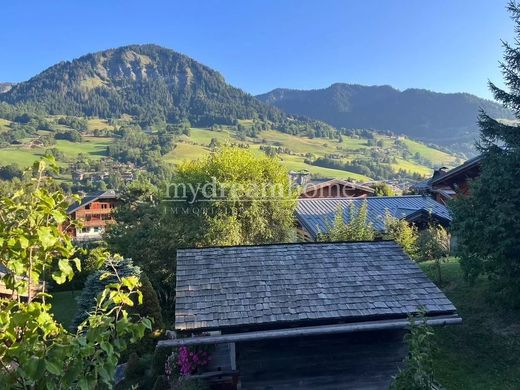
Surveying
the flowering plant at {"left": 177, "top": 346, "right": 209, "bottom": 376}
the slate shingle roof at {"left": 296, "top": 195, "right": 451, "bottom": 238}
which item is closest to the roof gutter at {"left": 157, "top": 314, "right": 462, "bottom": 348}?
the flowering plant at {"left": 177, "top": 346, "right": 209, "bottom": 376}

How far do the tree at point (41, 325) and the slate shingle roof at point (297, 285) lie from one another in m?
4.21

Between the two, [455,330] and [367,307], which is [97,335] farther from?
[455,330]

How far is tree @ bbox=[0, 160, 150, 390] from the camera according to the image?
8.48 feet

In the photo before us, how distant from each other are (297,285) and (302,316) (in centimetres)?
90

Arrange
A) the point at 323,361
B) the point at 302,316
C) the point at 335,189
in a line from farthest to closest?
the point at 335,189 → the point at 323,361 → the point at 302,316

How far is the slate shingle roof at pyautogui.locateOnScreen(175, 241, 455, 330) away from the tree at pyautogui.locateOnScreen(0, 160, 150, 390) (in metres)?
4.21

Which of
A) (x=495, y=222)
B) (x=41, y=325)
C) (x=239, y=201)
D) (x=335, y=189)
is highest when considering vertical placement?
(x=41, y=325)

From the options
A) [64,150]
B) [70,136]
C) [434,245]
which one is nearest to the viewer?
[434,245]

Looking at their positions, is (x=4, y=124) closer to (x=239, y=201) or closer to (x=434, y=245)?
(x=239, y=201)

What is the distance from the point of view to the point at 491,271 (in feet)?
33.9

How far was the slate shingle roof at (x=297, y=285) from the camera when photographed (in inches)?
290

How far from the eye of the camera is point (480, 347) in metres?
10.1

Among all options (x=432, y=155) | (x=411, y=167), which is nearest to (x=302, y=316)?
(x=411, y=167)

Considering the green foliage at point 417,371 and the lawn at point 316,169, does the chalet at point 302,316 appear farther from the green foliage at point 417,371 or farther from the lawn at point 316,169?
the lawn at point 316,169
